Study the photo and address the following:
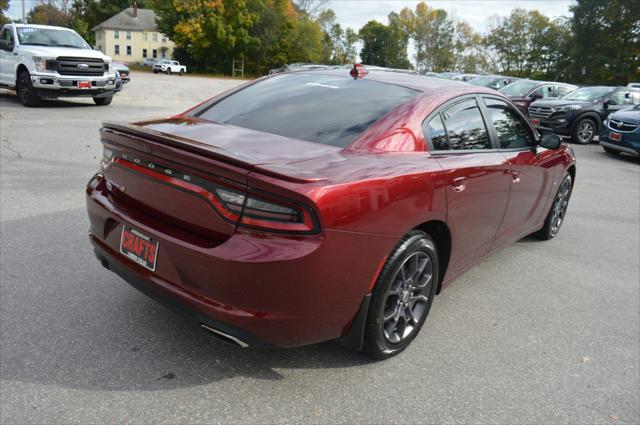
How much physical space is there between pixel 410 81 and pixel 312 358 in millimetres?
1968

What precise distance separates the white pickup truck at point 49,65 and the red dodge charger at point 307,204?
11115 millimetres

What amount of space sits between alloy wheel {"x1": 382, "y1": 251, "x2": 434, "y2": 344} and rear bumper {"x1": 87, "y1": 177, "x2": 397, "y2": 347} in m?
0.33

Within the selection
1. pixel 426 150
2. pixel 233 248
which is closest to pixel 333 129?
pixel 426 150

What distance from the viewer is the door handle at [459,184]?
3211 mm

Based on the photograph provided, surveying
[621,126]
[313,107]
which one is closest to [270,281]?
[313,107]

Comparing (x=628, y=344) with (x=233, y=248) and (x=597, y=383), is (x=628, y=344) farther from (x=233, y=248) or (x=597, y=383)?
(x=233, y=248)

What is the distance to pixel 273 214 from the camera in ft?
7.61

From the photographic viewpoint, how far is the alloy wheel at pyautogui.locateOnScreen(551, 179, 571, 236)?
5.52m

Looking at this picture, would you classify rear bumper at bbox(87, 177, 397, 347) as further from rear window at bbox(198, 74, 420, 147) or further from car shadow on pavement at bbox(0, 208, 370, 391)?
rear window at bbox(198, 74, 420, 147)

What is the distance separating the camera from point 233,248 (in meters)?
2.34

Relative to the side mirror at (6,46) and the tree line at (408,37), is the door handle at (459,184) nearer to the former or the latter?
the side mirror at (6,46)

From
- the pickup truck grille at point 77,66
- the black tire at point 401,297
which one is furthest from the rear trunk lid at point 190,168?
the pickup truck grille at point 77,66

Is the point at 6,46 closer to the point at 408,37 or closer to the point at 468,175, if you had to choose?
the point at 468,175

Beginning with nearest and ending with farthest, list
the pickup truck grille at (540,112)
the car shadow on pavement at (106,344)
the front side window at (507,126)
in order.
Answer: the car shadow on pavement at (106,344)
the front side window at (507,126)
the pickup truck grille at (540,112)
